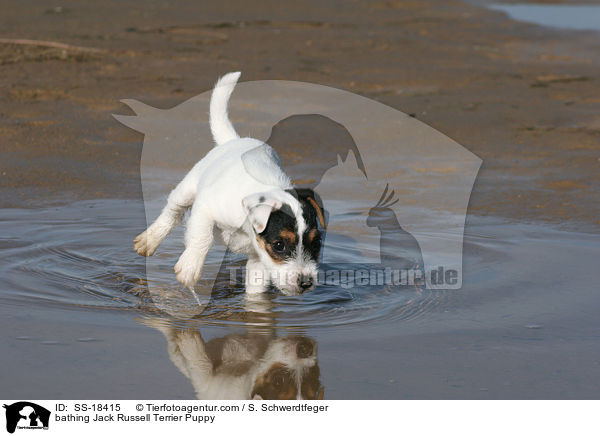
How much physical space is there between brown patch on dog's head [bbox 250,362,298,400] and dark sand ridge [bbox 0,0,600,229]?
13.8ft

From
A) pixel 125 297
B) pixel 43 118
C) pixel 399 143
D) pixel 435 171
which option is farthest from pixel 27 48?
pixel 125 297

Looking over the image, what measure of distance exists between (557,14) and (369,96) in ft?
45.6

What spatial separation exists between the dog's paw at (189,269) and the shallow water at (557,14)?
17656mm

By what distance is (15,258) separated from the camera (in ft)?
21.6

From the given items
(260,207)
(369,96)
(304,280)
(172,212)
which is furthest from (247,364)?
(369,96)

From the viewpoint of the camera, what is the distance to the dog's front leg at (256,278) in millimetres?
5871

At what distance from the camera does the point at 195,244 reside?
19.5ft

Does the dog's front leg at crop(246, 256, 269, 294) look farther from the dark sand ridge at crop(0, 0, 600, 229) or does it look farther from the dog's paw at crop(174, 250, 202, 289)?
the dark sand ridge at crop(0, 0, 600, 229)

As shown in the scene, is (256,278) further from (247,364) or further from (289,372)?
(289,372)

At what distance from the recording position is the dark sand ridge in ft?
30.6

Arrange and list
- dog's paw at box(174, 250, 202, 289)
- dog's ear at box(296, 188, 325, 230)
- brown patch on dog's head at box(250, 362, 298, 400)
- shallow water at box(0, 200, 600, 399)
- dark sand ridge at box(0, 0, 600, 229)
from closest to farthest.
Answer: brown patch on dog's head at box(250, 362, 298, 400) → shallow water at box(0, 200, 600, 399) → dog's ear at box(296, 188, 325, 230) → dog's paw at box(174, 250, 202, 289) → dark sand ridge at box(0, 0, 600, 229)

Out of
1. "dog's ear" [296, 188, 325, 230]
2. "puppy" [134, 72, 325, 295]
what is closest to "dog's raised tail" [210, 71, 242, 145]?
"puppy" [134, 72, 325, 295]

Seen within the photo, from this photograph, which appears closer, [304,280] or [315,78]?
[304,280]
